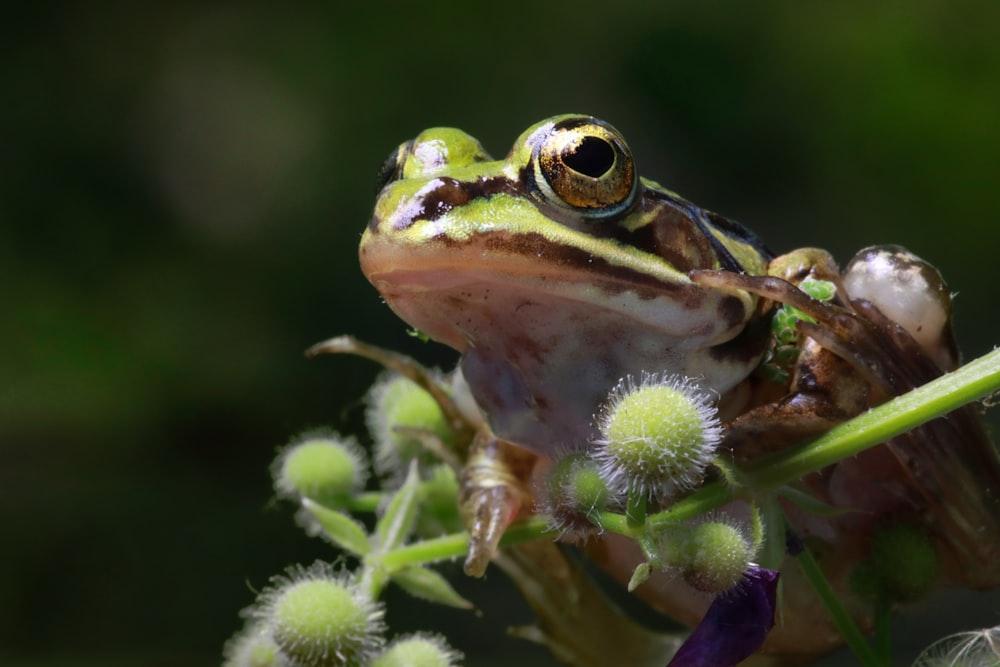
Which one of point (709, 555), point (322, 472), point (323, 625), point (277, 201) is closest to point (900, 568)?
point (709, 555)

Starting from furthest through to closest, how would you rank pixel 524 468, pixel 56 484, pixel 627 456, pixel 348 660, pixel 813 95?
pixel 56 484
pixel 813 95
pixel 524 468
pixel 348 660
pixel 627 456

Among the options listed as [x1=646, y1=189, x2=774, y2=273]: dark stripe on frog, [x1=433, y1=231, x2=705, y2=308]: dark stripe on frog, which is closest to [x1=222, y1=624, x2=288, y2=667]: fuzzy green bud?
[x1=433, y1=231, x2=705, y2=308]: dark stripe on frog

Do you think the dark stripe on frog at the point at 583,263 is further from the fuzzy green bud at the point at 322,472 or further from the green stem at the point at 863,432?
the fuzzy green bud at the point at 322,472

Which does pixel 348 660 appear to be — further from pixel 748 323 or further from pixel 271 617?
pixel 748 323

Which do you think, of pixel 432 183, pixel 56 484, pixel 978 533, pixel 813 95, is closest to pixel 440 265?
pixel 432 183

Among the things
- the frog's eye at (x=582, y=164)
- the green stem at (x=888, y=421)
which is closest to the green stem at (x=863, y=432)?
the green stem at (x=888, y=421)

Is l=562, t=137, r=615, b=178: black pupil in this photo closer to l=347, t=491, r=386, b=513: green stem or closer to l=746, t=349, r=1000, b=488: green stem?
l=746, t=349, r=1000, b=488: green stem

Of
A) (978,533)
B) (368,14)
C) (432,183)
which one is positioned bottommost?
(978,533)
